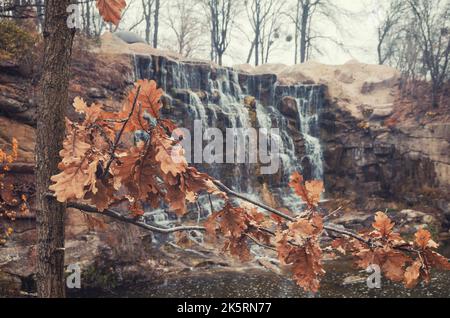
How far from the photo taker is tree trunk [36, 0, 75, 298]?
2023mm

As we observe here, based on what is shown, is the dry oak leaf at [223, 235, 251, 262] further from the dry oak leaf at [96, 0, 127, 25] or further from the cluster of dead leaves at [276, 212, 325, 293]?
the dry oak leaf at [96, 0, 127, 25]

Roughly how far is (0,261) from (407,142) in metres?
21.9

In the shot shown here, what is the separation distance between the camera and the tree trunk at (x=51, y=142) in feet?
6.64

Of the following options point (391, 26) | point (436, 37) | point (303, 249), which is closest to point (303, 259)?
point (303, 249)

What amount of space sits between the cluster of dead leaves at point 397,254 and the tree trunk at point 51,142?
1512mm

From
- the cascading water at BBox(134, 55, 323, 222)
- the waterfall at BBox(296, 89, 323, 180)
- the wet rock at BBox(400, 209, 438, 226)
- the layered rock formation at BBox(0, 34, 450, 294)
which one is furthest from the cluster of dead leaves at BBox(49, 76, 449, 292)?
the waterfall at BBox(296, 89, 323, 180)

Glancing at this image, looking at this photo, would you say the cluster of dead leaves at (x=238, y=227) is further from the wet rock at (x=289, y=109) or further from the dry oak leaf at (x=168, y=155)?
the wet rock at (x=289, y=109)

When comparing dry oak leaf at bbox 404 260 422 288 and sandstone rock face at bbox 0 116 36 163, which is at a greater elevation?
sandstone rock face at bbox 0 116 36 163

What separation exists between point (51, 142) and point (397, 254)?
5.99 feet

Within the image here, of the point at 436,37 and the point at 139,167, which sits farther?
the point at 436,37

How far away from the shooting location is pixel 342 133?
25438mm

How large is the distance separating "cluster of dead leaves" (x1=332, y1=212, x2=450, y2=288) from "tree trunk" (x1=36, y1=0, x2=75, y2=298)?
1.51m

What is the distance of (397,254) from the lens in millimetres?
1849

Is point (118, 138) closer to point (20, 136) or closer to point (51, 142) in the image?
point (51, 142)
